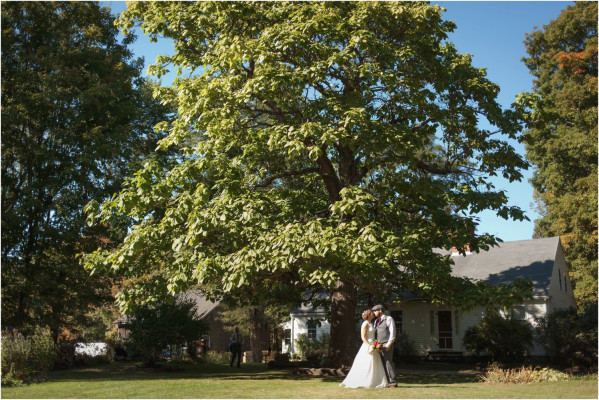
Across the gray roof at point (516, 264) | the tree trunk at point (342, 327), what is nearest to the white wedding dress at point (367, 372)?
the tree trunk at point (342, 327)

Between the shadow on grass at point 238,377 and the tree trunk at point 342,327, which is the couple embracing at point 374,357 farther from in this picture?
the tree trunk at point 342,327

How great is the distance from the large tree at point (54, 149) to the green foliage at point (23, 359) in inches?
181

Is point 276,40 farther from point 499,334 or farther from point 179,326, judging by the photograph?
point 499,334

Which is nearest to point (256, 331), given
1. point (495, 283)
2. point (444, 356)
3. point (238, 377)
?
point (444, 356)

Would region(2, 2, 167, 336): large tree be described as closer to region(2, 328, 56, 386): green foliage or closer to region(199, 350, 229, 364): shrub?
region(2, 328, 56, 386): green foliage

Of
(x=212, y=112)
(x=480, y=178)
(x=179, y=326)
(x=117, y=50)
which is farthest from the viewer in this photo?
(x=117, y=50)

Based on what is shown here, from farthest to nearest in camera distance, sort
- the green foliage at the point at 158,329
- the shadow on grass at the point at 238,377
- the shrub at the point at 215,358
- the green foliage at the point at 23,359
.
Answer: the shrub at the point at 215,358
the green foliage at the point at 158,329
the shadow on grass at the point at 238,377
the green foliage at the point at 23,359

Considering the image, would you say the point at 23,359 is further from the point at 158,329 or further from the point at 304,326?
the point at 304,326

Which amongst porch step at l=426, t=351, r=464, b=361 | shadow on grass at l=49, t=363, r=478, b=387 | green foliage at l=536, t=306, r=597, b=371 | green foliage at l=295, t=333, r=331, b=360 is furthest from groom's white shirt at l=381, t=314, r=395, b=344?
green foliage at l=295, t=333, r=331, b=360

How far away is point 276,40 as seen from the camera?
14852 millimetres

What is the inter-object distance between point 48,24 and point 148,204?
14.5 meters

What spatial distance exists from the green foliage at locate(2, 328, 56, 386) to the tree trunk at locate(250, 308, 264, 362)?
52.1 ft

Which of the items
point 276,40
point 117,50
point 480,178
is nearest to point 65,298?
point 117,50

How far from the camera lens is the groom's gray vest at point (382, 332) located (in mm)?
12820
